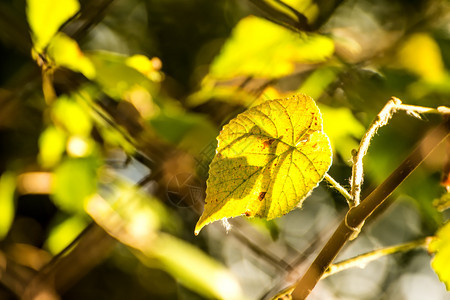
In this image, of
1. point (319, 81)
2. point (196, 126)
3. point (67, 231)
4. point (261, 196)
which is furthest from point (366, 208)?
point (67, 231)

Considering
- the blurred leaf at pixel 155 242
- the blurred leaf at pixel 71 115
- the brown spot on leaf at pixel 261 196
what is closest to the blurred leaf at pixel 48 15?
the blurred leaf at pixel 71 115

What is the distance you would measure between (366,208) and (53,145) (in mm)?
622

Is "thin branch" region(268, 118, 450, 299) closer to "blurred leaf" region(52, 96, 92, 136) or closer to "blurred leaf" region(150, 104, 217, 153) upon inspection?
"blurred leaf" region(150, 104, 217, 153)

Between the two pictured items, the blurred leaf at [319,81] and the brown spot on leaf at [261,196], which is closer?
the brown spot on leaf at [261,196]

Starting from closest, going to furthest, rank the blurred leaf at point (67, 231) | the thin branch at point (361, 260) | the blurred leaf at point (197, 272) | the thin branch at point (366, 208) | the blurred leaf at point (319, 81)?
the thin branch at point (366, 208), the thin branch at point (361, 260), the blurred leaf at point (197, 272), the blurred leaf at point (319, 81), the blurred leaf at point (67, 231)

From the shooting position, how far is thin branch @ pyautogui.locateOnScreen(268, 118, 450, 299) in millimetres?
273

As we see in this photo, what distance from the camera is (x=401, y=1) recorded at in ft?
3.83

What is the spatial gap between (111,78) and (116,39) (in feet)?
2.00

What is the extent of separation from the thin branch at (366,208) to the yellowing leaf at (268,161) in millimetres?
42

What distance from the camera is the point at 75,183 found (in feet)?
2.31

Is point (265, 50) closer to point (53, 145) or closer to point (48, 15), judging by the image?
point (48, 15)

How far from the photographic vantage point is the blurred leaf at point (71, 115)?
2.38 ft

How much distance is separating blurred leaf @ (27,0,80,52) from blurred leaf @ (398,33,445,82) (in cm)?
44

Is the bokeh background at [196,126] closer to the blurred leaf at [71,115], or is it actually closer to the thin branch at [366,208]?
the blurred leaf at [71,115]
